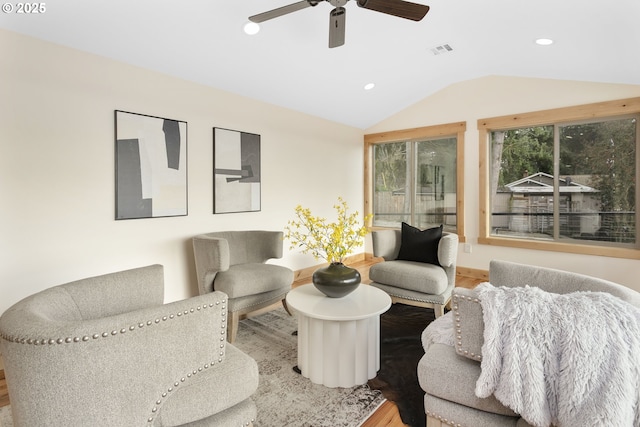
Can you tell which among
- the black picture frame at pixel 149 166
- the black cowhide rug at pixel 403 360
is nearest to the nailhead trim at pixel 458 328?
the black cowhide rug at pixel 403 360

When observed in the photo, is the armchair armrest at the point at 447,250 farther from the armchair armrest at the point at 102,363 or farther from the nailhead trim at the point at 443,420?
the armchair armrest at the point at 102,363

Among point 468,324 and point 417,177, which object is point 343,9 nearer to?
point 468,324

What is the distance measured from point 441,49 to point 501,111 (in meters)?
1.40

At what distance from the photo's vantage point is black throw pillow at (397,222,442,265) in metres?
3.36

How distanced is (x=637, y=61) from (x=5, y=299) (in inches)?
213

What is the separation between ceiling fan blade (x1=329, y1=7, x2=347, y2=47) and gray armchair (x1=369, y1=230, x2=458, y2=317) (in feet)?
6.24

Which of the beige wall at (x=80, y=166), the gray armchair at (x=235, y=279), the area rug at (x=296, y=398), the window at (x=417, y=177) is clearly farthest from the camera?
the window at (x=417, y=177)

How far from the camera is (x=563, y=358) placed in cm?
106

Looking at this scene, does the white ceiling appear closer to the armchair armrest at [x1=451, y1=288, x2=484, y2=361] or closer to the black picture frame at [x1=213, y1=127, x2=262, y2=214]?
the black picture frame at [x1=213, y1=127, x2=262, y2=214]

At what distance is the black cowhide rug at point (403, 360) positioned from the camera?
1894 mm

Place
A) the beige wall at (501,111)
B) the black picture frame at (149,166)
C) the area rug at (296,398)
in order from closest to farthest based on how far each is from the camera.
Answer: the area rug at (296,398)
the black picture frame at (149,166)
the beige wall at (501,111)

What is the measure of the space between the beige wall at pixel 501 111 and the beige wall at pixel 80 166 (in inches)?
109

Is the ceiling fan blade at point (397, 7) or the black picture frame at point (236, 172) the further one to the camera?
the black picture frame at point (236, 172)

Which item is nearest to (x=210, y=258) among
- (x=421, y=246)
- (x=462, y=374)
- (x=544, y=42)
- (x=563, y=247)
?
(x=421, y=246)
